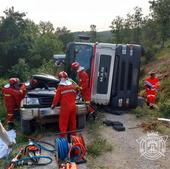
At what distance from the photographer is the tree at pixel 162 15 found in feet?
85.4

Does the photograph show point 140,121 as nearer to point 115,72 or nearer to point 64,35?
point 115,72

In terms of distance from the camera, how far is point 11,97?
10.0 m

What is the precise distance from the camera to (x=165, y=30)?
87.6 feet

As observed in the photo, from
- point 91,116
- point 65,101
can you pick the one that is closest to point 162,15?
point 91,116

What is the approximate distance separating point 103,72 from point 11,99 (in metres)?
3.09

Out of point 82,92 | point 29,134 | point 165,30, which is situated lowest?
point 29,134

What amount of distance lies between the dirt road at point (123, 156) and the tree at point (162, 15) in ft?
59.6

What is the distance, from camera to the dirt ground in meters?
6.85

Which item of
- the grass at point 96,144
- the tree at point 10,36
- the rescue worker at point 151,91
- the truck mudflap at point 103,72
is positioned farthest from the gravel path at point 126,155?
the tree at point 10,36

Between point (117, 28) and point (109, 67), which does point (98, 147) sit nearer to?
point (109, 67)

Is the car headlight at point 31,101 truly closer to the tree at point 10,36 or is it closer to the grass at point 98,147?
the grass at point 98,147

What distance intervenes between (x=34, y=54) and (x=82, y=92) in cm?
2888

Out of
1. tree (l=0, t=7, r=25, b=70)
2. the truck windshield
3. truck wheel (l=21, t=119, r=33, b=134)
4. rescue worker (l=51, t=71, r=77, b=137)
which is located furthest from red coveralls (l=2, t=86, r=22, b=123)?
tree (l=0, t=7, r=25, b=70)

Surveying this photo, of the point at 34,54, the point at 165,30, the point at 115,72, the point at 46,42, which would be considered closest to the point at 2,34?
the point at 34,54
